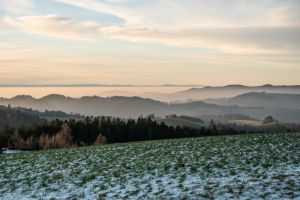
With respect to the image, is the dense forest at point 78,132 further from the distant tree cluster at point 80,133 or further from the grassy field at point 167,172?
the grassy field at point 167,172

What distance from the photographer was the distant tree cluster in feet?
277

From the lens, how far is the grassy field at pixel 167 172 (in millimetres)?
22891

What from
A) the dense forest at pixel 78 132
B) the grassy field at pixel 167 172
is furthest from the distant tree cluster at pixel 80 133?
the grassy field at pixel 167 172

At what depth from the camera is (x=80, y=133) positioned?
97.6 meters

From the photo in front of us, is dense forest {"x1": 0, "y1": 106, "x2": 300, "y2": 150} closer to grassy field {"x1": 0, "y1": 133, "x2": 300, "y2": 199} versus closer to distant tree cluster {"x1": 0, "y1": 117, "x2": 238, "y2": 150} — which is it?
distant tree cluster {"x1": 0, "y1": 117, "x2": 238, "y2": 150}

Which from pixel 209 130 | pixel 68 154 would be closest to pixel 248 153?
pixel 68 154

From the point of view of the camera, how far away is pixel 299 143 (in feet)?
123

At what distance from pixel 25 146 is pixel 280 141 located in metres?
58.4

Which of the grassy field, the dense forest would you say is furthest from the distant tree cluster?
the grassy field

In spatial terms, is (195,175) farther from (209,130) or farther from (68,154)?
(209,130)

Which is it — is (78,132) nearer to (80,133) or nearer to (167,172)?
(80,133)

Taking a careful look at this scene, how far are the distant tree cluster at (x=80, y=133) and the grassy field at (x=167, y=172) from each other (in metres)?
43.5

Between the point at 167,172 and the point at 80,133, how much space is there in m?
71.7

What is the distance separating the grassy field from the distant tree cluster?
43531mm
